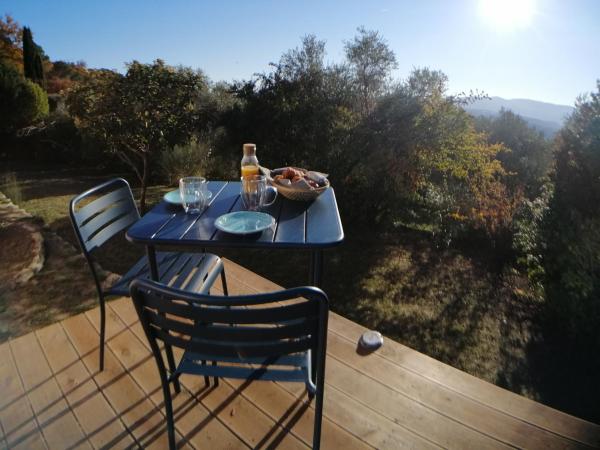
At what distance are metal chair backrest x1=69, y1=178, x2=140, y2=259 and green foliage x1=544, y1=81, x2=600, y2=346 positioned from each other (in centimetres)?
291

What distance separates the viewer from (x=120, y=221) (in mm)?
1765

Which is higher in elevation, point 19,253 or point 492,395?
point 492,395

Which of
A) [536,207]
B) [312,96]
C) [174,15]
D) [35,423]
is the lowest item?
[35,423]

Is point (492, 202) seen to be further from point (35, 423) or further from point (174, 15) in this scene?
point (174, 15)

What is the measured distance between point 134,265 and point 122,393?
0.60m

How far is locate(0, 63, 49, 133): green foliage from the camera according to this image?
7766mm

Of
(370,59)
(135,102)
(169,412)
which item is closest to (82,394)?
(169,412)

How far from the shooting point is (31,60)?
11352 mm

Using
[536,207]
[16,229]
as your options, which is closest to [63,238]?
→ [16,229]

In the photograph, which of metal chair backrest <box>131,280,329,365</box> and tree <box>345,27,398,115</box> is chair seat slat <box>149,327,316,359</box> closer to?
metal chair backrest <box>131,280,329,365</box>

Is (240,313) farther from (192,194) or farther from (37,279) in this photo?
(37,279)

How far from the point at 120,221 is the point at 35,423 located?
0.94 m

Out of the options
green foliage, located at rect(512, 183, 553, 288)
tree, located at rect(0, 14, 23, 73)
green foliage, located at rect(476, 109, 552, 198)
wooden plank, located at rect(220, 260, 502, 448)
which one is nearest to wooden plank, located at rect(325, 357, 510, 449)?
wooden plank, located at rect(220, 260, 502, 448)

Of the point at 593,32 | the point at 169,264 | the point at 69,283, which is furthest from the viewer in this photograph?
the point at 69,283
